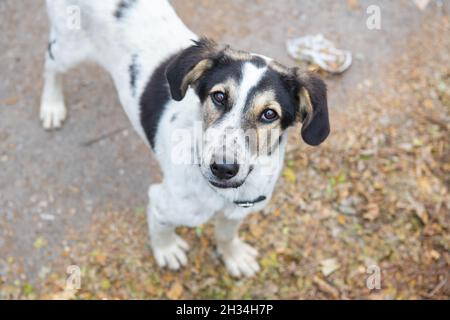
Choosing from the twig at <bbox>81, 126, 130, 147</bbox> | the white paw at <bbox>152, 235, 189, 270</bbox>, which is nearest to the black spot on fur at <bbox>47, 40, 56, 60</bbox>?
the twig at <bbox>81, 126, 130, 147</bbox>

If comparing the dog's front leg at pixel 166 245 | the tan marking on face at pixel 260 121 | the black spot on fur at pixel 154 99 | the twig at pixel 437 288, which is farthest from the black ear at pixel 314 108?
the twig at pixel 437 288

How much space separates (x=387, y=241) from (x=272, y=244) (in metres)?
1.22

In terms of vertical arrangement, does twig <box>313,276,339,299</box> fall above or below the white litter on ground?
below

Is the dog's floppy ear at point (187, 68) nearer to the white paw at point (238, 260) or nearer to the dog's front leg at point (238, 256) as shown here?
the dog's front leg at point (238, 256)

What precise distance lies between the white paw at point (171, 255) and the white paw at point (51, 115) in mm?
1834

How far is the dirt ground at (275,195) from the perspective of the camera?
501 centimetres

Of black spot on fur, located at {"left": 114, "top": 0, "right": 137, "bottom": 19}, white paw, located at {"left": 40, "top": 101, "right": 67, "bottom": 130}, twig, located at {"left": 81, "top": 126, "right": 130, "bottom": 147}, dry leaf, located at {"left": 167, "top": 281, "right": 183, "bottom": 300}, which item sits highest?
black spot on fur, located at {"left": 114, "top": 0, "right": 137, "bottom": 19}

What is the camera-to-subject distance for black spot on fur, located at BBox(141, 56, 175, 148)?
4027mm

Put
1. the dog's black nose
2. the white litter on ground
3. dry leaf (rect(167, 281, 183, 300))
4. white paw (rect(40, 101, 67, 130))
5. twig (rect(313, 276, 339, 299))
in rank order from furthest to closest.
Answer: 1. the white litter on ground
2. white paw (rect(40, 101, 67, 130))
3. twig (rect(313, 276, 339, 299))
4. dry leaf (rect(167, 281, 183, 300))
5. the dog's black nose

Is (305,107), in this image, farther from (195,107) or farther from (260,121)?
(195,107)

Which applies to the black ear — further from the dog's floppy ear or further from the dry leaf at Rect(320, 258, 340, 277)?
the dry leaf at Rect(320, 258, 340, 277)

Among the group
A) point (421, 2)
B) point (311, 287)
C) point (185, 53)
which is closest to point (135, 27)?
point (185, 53)

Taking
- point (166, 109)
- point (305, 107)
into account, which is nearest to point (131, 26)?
point (166, 109)

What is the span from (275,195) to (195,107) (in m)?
2.04
